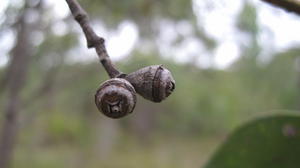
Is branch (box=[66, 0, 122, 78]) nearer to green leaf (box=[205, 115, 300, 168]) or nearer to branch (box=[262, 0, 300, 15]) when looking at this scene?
branch (box=[262, 0, 300, 15])

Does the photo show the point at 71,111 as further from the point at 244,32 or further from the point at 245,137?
the point at 245,137

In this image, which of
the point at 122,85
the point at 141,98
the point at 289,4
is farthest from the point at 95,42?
the point at 141,98

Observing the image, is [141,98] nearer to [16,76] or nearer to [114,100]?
[16,76]

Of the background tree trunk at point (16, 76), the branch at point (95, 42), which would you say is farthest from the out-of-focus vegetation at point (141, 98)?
the branch at point (95, 42)

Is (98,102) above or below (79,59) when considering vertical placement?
below

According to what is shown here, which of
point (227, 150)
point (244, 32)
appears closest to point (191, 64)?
point (244, 32)

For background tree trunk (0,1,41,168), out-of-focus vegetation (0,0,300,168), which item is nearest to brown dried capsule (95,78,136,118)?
out-of-focus vegetation (0,0,300,168)
